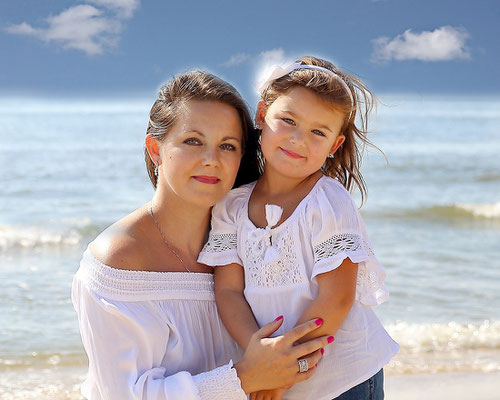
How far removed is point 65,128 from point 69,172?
860 cm

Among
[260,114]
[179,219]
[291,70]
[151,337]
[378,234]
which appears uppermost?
[291,70]

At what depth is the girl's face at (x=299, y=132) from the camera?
2.67 metres

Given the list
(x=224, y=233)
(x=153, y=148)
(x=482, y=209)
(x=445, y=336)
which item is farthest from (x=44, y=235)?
(x=224, y=233)

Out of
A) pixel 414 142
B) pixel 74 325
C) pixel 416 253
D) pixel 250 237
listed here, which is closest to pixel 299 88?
pixel 250 237

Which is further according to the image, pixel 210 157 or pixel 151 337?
pixel 210 157

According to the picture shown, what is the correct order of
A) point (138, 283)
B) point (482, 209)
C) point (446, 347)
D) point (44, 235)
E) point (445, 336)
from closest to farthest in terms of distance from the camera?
1. point (138, 283)
2. point (446, 347)
3. point (445, 336)
4. point (44, 235)
5. point (482, 209)

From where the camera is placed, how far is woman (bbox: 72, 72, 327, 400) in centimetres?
244

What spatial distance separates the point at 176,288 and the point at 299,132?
0.70 m

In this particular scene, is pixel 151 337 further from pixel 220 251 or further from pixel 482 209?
pixel 482 209

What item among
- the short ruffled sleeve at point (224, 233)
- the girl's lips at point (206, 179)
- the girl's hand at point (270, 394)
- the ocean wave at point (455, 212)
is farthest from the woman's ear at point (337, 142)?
the ocean wave at point (455, 212)

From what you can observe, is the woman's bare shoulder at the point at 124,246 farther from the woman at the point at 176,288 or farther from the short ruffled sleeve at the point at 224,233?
the short ruffled sleeve at the point at 224,233

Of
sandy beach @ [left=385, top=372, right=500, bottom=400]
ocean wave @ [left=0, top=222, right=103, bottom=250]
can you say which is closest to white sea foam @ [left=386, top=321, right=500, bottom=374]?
sandy beach @ [left=385, top=372, right=500, bottom=400]

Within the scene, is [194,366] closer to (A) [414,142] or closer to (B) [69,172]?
(B) [69,172]

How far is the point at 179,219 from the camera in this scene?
2742mm
